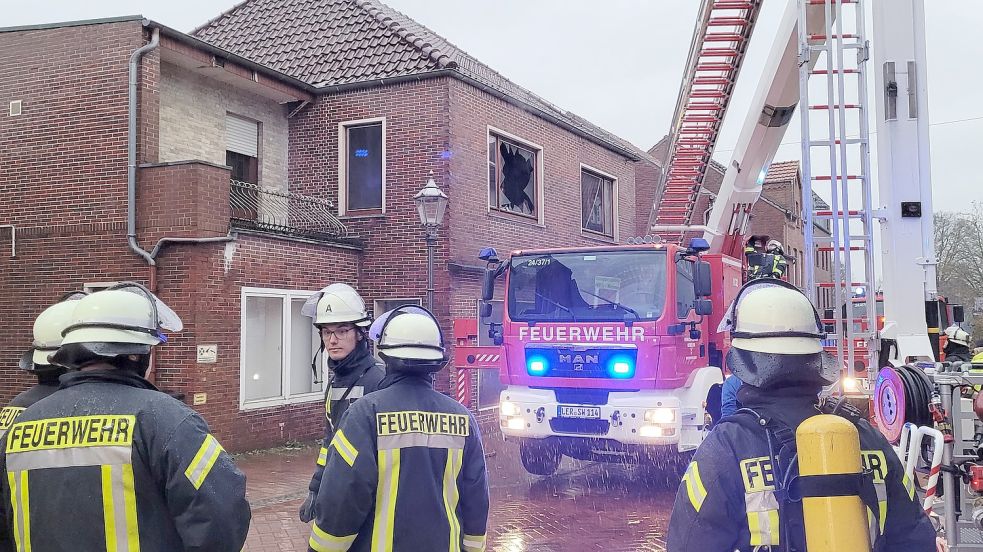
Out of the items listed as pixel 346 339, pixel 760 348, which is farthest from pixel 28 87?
pixel 760 348

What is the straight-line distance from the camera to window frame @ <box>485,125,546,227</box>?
13.9 metres

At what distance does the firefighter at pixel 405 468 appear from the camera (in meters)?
2.83

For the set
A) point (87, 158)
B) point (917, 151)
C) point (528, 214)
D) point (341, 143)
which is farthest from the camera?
point (528, 214)

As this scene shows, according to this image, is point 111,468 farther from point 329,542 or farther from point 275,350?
point 275,350

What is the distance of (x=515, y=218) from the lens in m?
14.5

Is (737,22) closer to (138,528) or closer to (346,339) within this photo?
(346,339)

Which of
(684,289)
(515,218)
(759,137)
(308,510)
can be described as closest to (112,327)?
(308,510)

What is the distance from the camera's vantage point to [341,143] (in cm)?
1334

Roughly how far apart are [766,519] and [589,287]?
6.01m

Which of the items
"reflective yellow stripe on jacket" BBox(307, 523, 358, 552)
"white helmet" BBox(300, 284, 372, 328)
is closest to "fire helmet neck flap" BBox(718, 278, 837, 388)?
"reflective yellow stripe on jacket" BBox(307, 523, 358, 552)

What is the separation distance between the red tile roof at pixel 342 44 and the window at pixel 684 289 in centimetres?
611

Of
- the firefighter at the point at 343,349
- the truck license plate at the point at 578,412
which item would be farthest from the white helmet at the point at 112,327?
the truck license plate at the point at 578,412

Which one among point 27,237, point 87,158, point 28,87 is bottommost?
point 27,237

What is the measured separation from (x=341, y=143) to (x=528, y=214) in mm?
3894
